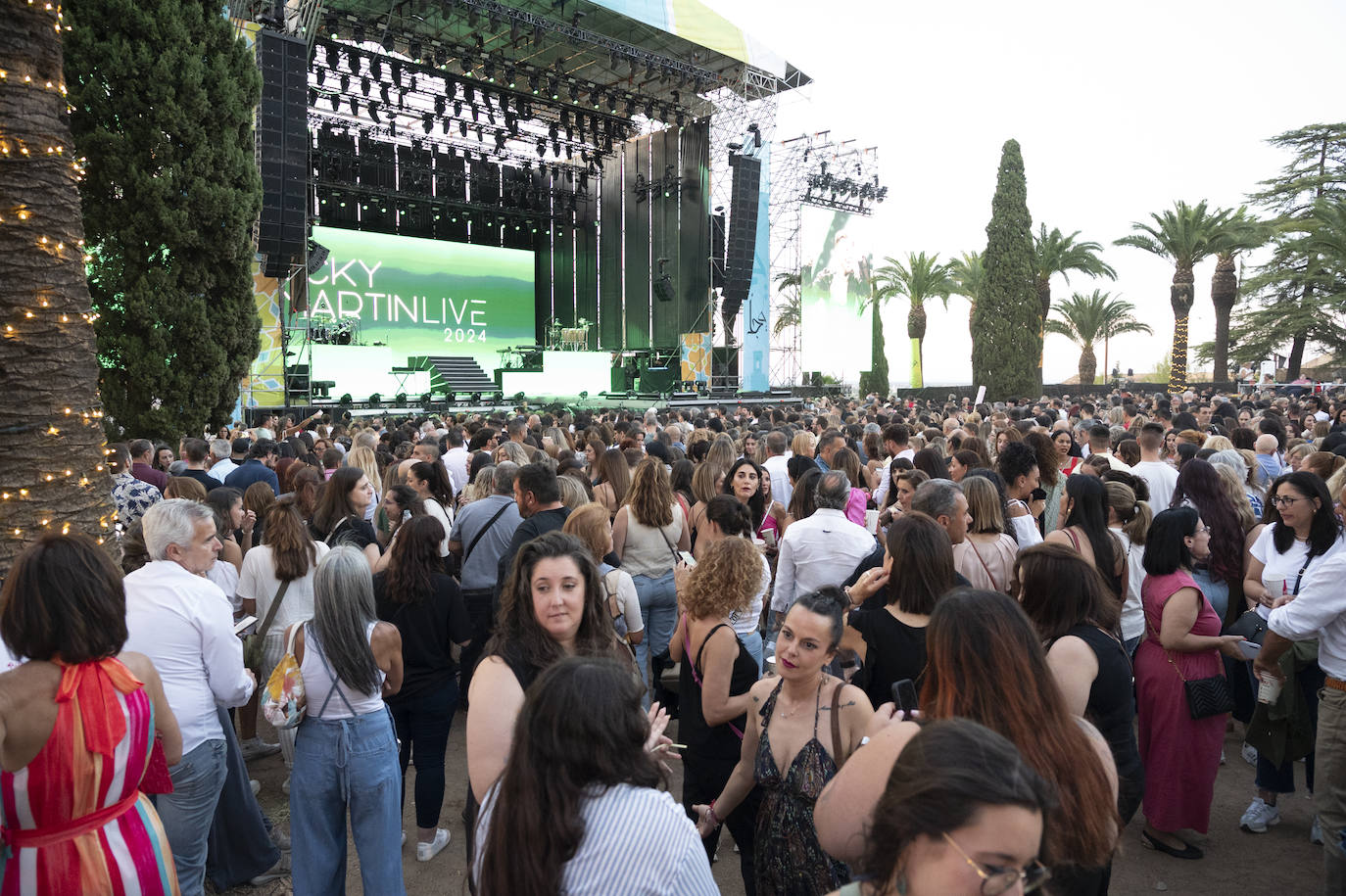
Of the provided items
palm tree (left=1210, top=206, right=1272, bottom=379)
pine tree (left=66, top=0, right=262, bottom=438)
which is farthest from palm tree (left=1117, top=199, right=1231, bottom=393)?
pine tree (left=66, top=0, right=262, bottom=438)

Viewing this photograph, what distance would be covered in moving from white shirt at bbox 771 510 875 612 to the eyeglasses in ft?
9.48

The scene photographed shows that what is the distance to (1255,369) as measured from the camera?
32.5 meters

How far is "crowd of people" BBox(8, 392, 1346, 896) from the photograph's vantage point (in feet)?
4.80

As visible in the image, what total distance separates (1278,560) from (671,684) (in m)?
3.22

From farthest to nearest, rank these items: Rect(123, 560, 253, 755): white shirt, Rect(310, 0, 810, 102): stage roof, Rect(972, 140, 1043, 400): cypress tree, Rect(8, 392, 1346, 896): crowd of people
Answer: Rect(972, 140, 1043, 400): cypress tree → Rect(310, 0, 810, 102): stage roof → Rect(123, 560, 253, 755): white shirt → Rect(8, 392, 1346, 896): crowd of people

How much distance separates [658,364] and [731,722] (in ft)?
81.7

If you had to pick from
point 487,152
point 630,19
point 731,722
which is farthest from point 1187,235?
point 731,722

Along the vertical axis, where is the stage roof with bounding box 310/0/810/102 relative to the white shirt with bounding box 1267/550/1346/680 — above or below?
above

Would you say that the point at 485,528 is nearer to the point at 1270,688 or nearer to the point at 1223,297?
the point at 1270,688

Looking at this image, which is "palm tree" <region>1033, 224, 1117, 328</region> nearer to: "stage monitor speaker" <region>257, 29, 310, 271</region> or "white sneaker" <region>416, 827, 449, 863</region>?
"stage monitor speaker" <region>257, 29, 310, 271</region>

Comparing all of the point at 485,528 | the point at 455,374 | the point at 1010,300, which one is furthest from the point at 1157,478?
the point at 455,374

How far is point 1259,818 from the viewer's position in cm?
398

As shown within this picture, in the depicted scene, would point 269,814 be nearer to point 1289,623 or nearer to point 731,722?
point 731,722

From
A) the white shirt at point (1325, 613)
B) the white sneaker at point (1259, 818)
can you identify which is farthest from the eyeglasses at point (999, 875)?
the white sneaker at point (1259, 818)
